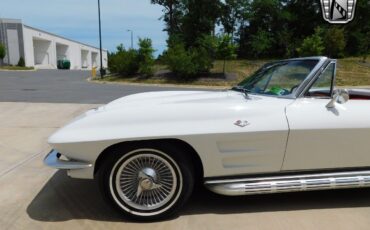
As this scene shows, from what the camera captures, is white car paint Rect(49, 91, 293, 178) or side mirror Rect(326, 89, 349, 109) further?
side mirror Rect(326, 89, 349, 109)

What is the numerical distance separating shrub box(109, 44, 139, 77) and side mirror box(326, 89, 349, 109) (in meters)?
24.1

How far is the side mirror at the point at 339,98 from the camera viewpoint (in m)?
3.07

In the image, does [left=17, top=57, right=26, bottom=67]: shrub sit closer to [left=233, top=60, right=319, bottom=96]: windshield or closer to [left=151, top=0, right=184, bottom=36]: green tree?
[left=151, top=0, right=184, bottom=36]: green tree

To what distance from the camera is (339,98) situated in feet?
10.3

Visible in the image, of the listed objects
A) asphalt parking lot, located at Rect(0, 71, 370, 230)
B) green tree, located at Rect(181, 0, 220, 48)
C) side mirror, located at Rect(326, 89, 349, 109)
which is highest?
green tree, located at Rect(181, 0, 220, 48)

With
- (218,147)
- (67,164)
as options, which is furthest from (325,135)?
(67,164)

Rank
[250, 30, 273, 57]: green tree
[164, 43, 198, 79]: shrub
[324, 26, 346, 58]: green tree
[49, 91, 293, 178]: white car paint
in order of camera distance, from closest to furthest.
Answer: [49, 91, 293, 178]: white car paint < [164, 43, 198, 79]: shrub < [324, 26, 346, 58]: green tree < [250, 30, 273, 57]: green tree

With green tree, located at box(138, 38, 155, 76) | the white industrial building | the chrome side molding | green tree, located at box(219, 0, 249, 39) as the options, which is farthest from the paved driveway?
the white industrial building

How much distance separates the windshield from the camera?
3355 mm

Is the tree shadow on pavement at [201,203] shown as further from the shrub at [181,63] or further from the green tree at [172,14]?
the green tree at [172,14]

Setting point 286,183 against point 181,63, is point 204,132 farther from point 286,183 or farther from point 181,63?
point 181,63

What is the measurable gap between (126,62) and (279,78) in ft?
78.9

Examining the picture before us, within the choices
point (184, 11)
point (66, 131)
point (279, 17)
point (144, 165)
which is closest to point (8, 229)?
point (66, 131)

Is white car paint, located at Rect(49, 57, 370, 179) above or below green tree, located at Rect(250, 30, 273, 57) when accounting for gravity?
below
